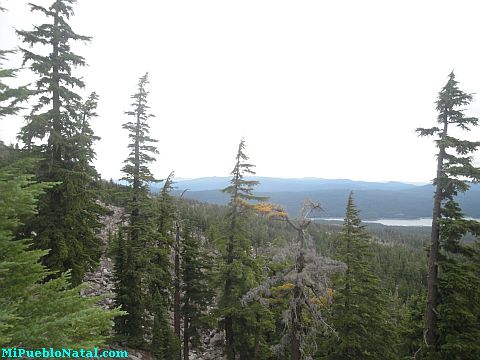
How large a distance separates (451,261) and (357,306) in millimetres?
6217

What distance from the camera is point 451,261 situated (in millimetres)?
14180

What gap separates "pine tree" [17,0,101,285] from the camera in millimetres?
11438

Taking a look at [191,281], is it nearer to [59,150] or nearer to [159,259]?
[159,259]

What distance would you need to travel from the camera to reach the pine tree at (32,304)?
4.71m

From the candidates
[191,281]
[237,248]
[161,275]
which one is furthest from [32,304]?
[191,281]

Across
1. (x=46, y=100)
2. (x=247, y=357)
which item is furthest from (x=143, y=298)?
(x=46, y=100)

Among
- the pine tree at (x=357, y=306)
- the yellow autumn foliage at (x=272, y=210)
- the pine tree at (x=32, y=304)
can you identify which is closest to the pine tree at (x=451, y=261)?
the pine tree at (x=357, y=306)

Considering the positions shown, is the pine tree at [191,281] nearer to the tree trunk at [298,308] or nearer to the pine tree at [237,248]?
the pine tree at [237,248]

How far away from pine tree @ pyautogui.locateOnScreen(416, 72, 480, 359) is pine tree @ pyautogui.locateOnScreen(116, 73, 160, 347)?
15746 millimetres

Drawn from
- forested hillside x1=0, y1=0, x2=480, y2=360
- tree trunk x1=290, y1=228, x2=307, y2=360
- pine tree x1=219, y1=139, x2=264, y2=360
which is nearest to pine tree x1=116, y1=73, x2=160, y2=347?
forested hillside x1=0, y1=0, x2=480, y2=360

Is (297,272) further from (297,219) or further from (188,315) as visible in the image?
(188,315)

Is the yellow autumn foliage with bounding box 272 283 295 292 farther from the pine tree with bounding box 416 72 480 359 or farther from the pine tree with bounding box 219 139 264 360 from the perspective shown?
the pine tree with bounding box 416 72 480 359

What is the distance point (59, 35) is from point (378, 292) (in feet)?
68.9

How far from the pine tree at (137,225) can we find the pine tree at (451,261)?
1575cm
